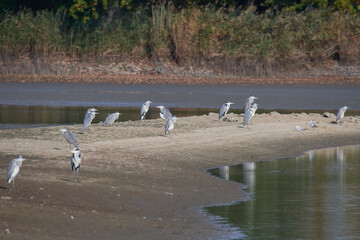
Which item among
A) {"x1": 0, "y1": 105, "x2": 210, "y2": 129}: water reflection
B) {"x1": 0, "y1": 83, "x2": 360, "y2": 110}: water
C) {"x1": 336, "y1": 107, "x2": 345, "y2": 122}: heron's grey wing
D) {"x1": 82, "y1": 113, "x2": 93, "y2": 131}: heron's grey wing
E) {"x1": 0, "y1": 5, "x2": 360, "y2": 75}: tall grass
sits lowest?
{"x1": 0, "y1": 83, "x2": 360, "y2": 110}: water

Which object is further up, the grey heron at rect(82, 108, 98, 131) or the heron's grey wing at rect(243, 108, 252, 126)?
the grey heron at rect(82, 108, 98, 131)

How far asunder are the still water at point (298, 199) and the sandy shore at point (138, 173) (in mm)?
376

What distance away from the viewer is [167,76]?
34.8m

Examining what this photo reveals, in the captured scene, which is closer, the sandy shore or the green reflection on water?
the sandy shore

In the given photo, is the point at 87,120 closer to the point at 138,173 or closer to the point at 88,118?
the point at 88,118

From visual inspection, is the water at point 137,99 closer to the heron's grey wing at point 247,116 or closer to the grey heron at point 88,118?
the grey heron at point 88,118

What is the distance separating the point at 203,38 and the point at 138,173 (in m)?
23.4

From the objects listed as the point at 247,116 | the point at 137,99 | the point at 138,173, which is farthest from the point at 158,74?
the point at 138,173

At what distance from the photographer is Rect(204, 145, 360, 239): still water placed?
10141 mm

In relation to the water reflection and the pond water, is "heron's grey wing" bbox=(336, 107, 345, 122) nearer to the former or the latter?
the pond water

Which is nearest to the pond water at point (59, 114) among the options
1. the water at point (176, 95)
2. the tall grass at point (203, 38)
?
the water at point (176, 95)

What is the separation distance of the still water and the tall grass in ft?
62.0

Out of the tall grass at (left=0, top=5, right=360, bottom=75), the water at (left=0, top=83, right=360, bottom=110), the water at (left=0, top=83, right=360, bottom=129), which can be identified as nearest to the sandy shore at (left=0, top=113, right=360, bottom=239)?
the water at (left=0, top=83, right=360, bottom=129)

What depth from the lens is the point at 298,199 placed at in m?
12.2
